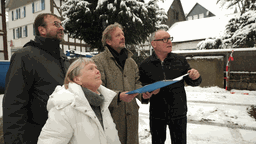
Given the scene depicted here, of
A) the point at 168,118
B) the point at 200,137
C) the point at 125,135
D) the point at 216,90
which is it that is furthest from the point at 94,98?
the point at 216,90

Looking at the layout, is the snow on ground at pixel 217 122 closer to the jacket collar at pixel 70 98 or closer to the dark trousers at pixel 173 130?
the dark trousers at pixel 173 130

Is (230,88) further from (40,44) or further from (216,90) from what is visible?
(40,44)

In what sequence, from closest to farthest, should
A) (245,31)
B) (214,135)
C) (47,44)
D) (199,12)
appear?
(47,44)
(214,135)
(245,31)
(199,12)

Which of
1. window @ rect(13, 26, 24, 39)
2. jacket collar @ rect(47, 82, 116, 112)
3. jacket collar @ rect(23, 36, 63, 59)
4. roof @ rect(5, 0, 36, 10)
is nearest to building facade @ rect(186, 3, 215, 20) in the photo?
roof @ rect(5, 0, 36, 10)

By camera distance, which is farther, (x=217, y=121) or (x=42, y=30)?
(x=217, y=121)

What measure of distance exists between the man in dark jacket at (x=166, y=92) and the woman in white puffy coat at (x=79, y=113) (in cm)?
91

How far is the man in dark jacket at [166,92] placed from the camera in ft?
6.76

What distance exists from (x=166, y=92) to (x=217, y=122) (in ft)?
7.97

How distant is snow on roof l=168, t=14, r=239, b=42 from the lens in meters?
19.4

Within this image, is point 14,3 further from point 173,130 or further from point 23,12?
point 173,130

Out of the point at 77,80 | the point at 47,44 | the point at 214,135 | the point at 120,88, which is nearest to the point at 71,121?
the point at 77,80

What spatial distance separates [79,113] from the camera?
4.01ft

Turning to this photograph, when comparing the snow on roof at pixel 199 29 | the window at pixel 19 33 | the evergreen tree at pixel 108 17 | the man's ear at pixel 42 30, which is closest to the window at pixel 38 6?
the window at pixel 19 33

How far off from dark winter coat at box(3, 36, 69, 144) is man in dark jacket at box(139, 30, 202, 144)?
3.77 ft
